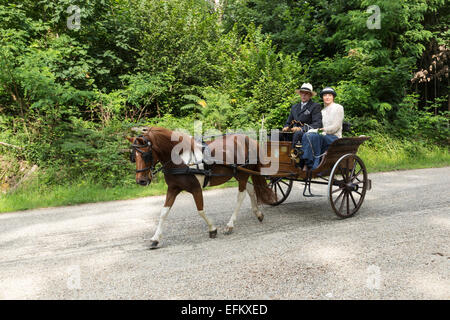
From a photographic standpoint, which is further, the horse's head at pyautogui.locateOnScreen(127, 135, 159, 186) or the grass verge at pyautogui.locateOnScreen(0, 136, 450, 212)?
the grass verge at pyautogui.locateOnScreen(0, 136, 450, 212)

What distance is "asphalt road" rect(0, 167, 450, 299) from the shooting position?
327 cm

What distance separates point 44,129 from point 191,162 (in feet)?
22.9

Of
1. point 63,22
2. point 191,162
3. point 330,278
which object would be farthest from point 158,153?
point 63,22

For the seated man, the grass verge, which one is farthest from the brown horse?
the grass verge

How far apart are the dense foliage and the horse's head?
5.16 meters

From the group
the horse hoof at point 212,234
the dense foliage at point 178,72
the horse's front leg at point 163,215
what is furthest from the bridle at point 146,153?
the dense foliage at point 178,72

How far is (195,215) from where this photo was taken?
6066 millimetres

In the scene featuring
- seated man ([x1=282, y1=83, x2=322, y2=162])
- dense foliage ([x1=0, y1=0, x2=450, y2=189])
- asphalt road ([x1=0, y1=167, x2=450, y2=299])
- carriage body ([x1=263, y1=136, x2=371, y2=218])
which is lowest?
asphalt road ([x1=0, y1=167, x2=450, y2=299])

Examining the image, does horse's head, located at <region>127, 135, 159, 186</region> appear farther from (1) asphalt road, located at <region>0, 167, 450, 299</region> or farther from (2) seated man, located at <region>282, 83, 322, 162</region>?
(2) seated man, located at <region>282, 83, 322, 162</region>

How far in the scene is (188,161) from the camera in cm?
459

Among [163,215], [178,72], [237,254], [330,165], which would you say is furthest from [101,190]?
[178,72]

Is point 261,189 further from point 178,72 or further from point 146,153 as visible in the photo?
point 178,72

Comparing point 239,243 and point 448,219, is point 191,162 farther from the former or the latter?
point 448,219

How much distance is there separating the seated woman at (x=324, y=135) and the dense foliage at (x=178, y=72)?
537 centimetres
